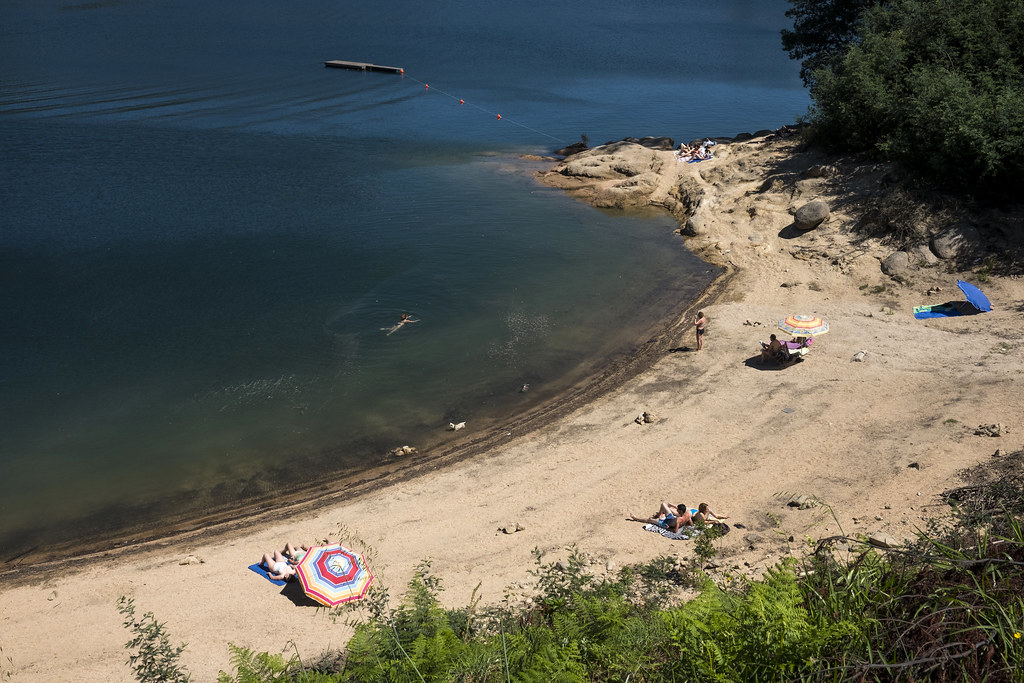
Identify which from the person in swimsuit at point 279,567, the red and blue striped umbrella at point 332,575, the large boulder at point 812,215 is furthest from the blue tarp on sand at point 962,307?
the person in swimsuit at point 279,567

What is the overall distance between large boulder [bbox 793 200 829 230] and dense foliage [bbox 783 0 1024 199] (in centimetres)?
343

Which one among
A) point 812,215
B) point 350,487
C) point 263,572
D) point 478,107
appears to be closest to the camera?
point 263,572

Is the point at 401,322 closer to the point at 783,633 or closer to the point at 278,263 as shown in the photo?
the point at 278,263

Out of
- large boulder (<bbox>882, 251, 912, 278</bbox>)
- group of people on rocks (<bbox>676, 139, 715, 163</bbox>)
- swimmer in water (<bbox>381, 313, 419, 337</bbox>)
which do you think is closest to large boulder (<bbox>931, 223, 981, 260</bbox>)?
large boulder (<bbox>882, 251, 912, 278</bbox>)

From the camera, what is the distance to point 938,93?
100 feet

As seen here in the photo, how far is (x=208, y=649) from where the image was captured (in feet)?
46.1

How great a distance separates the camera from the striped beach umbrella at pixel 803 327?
23.4 m

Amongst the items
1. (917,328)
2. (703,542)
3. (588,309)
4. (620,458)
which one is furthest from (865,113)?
(703,542)

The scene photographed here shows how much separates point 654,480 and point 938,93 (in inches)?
882

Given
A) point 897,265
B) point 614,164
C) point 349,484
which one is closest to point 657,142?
point 614,164

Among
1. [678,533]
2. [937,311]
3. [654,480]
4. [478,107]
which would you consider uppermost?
[478,107]

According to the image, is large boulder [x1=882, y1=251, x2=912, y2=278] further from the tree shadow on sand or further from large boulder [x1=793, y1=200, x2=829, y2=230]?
the tree shadow on sand

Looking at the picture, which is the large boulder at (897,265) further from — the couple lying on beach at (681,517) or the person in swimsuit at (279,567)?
the person in swimsuit at (279,567)

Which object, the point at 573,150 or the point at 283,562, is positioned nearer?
the point at 283,562
